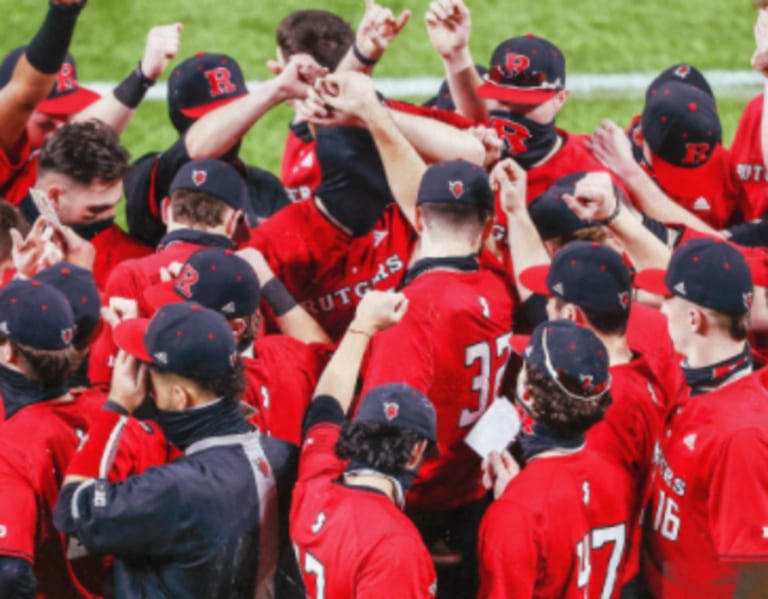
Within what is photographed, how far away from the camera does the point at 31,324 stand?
14.1 ft

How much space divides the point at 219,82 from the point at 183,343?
2.31 meters

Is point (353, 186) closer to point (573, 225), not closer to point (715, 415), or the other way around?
point (573, 225)

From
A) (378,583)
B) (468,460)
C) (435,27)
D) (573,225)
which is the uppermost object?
(435,27)

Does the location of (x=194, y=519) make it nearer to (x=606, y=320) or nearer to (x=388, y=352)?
(x=388, y=352)

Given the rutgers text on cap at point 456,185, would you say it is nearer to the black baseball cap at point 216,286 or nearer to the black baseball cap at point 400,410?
the black baseball cap at point 216,286

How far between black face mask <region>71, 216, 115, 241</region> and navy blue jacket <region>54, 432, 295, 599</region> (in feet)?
5.99

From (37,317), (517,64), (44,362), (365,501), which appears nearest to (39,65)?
(37,317)

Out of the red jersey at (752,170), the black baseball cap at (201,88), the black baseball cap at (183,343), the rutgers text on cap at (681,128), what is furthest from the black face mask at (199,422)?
the red jersey at (752,170)

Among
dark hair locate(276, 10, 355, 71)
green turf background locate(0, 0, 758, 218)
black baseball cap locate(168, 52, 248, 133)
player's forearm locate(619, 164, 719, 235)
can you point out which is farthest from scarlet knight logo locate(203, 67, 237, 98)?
green turf background locate(0, 0, 758, 218)

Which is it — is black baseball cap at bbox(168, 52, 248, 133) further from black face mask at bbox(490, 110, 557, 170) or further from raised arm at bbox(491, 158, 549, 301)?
raised arm at bbox(491, 158, 549, 301)

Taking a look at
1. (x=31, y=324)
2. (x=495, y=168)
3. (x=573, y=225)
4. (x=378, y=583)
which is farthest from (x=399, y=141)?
(x=378, y=583)

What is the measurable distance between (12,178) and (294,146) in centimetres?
160

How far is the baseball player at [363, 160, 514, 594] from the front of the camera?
184 inches

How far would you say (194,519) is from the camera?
4012 mm
